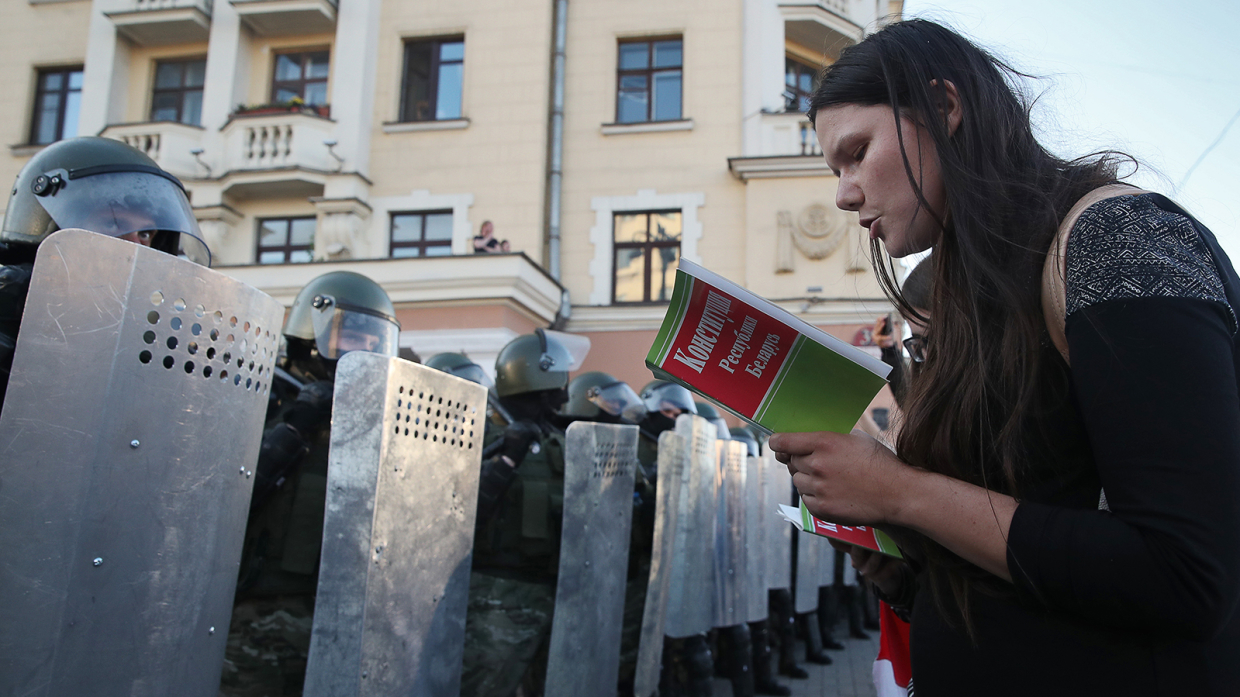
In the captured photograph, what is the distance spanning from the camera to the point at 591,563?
3.02 meters

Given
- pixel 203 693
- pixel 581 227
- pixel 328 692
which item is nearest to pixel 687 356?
pixel 203 693

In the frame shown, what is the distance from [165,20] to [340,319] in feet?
42.4

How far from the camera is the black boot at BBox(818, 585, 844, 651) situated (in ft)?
22.9

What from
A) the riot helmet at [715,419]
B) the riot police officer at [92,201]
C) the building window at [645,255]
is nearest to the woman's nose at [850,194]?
the riot police officer at [92,201]

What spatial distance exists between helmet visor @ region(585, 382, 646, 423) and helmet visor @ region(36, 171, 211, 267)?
10.3 ft

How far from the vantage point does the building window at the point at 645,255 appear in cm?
1308

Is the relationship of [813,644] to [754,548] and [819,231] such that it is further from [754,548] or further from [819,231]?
[819,231]

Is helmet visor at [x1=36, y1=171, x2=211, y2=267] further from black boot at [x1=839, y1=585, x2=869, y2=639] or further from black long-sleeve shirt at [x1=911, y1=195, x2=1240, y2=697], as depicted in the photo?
black boot at [x1=839, y1=585, x2=869, y2=639]

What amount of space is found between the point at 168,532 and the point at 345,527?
0.61 m

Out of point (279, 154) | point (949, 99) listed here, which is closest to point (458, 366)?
point (949, 99)

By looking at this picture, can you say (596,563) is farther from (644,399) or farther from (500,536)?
(644,399)

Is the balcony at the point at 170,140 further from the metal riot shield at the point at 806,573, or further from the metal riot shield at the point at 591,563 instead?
the metal riot shield at the point at 591,563

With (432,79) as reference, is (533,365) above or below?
below

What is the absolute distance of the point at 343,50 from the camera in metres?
13.5
